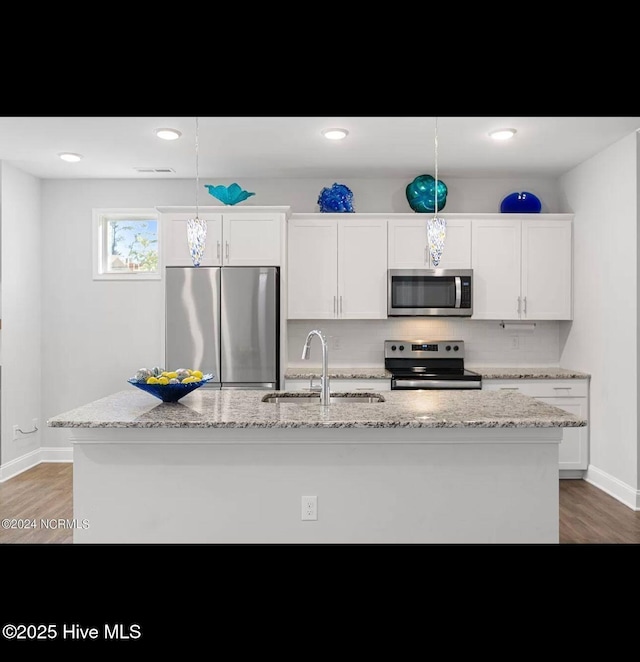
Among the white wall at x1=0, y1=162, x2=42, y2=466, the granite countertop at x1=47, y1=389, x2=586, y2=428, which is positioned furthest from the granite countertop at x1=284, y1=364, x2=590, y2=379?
the white wall at x1=0, y1=162, x2=42, y2=466

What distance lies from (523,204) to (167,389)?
3423 millimetres

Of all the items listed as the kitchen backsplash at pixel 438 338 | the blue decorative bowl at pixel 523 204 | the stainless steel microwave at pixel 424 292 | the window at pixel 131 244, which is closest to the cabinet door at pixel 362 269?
the stainless steel microwave at pixel 424 292

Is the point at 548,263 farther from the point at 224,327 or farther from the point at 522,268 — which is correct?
the point at 224,327

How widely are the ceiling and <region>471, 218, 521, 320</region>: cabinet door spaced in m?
0.50

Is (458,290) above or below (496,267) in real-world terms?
below

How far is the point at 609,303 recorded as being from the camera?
4.12 m

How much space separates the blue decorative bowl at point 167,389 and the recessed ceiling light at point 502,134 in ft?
8.13

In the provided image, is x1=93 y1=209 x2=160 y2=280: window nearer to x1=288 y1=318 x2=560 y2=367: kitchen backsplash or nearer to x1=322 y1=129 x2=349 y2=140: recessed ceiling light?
x1=288 y1=318 x2=560 y2=367: kitchen backsplash

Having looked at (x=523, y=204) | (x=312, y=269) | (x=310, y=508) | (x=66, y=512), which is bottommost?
(x=66, y=512)

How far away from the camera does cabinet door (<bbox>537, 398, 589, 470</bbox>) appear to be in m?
4.39

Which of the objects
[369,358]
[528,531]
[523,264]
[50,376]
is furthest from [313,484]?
[50,376]

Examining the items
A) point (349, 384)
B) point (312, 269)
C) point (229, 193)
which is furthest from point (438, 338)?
→ point (229, 193)

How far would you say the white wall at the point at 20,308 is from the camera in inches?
181

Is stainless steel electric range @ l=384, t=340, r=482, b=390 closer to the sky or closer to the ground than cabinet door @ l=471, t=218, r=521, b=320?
closer to the ground
